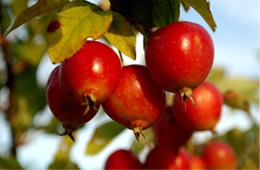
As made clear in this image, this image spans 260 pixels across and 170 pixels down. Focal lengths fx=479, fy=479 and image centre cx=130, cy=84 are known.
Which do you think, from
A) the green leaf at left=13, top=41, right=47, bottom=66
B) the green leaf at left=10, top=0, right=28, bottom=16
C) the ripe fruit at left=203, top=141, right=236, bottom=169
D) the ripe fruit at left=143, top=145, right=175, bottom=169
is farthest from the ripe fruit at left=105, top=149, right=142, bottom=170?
the green leaf at left=10, top=0, right=28, bottom=16

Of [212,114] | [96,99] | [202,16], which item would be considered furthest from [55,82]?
[212,114]

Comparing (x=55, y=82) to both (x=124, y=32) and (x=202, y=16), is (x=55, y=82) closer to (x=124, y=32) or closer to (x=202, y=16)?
(x=124, y=32)

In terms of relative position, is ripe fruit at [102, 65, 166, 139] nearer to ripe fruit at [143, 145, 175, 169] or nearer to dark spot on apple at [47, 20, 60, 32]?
dark spot on apple at [47, 20, 60, 32]

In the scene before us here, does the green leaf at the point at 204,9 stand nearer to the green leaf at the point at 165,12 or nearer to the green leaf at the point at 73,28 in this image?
the green leaf at the point at 165,12

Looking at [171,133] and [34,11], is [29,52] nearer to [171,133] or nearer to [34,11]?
[171,133]

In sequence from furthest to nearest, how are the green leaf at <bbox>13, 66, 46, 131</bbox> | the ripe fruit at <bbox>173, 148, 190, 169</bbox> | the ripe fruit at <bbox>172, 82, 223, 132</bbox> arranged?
the green leaf at <bbox>13, 66, 46, 131</bbox>, the ripe fruit at <bbox>173, 148, 190, 169</bbox>, the ripe fruit at <bbox>172, 82, 223, 132</bbox>

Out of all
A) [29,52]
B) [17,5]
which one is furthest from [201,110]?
[17,5]
